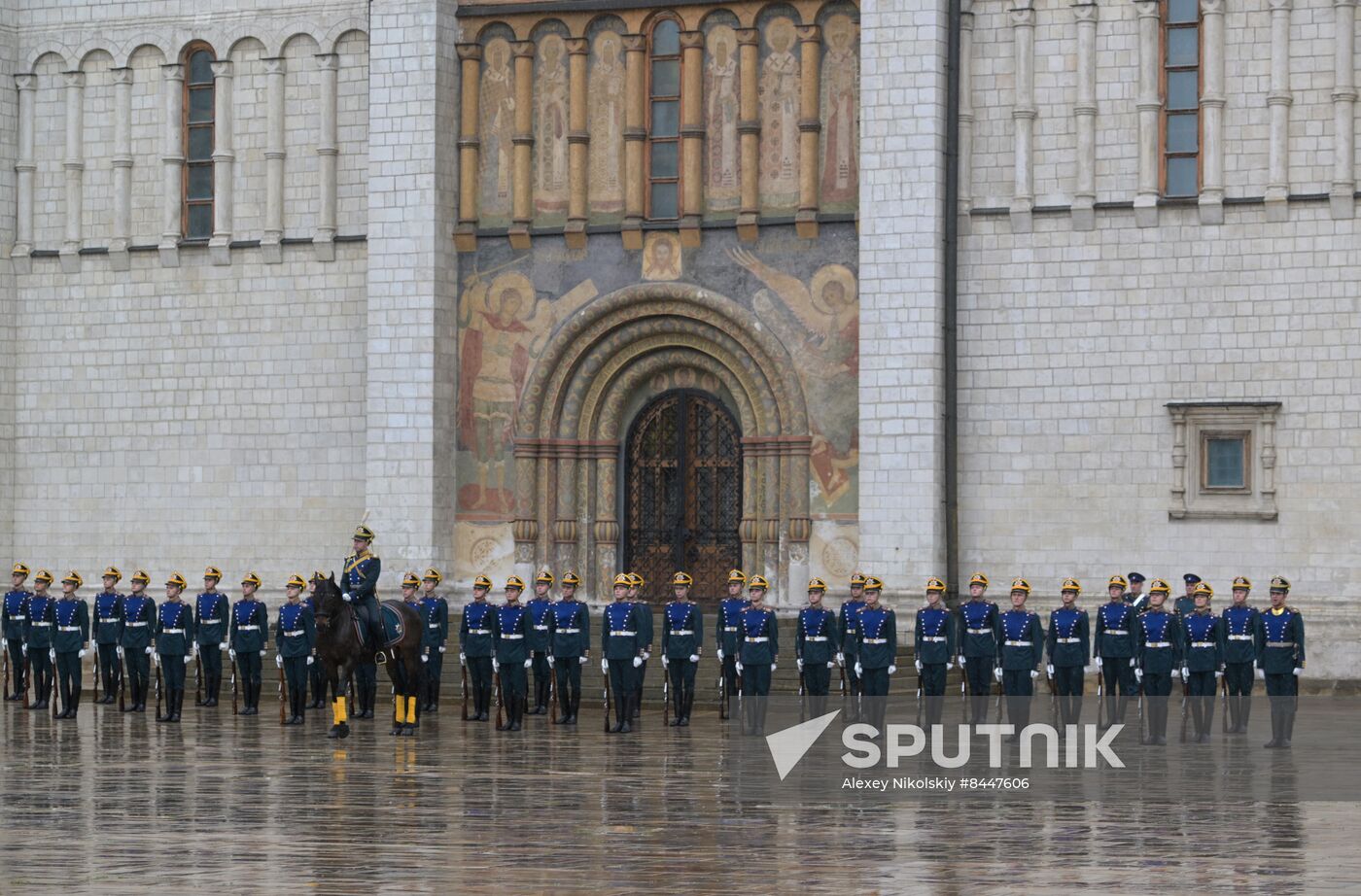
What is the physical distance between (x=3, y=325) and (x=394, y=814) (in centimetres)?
1912

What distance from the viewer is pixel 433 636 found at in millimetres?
25781

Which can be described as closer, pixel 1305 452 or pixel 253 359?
pixel 1305 452

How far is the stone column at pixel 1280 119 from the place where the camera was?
27.6 m

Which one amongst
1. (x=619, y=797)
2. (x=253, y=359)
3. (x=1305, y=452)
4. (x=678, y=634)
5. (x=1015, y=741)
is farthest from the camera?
(x=253, y=359)

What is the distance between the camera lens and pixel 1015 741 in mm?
22141

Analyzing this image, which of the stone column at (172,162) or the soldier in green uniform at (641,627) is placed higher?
the stone column at (172,162)

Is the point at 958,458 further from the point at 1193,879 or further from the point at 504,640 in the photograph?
the point at 1193,879

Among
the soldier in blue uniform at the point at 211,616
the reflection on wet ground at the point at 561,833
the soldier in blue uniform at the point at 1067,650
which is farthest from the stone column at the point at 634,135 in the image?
the reflection on wet ground at the point at 561,833

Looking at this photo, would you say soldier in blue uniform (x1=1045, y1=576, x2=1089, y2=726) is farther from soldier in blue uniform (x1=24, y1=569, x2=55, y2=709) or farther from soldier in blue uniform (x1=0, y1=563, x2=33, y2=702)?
soldier in blue uniform (x1=0, y1=563, x2=33, y2=702)

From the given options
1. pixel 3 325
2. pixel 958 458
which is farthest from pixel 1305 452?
pixel 3 325

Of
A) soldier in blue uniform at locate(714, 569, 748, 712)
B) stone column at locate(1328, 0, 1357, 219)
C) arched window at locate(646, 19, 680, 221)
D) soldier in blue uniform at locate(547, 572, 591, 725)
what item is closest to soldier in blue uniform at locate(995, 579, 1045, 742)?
soldier in blue uniform at locate(714, 569, 748, 712)

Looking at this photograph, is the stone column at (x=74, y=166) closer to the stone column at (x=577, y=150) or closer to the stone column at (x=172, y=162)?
the stone column at (x=172, y=162)

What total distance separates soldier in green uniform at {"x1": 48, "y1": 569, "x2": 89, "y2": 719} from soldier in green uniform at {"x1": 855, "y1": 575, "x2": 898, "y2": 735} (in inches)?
331

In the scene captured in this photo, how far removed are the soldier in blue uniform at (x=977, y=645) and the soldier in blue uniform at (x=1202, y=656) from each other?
6.09 ft
